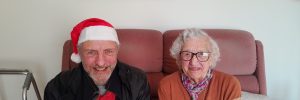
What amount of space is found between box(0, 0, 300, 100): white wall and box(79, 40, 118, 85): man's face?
625 mm

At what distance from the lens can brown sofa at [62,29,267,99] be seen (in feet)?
6.32

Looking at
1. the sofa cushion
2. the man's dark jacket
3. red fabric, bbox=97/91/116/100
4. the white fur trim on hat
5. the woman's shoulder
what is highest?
the white fur trim on hat

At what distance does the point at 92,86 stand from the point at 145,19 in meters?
0.75

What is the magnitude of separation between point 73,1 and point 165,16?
26.2 inches

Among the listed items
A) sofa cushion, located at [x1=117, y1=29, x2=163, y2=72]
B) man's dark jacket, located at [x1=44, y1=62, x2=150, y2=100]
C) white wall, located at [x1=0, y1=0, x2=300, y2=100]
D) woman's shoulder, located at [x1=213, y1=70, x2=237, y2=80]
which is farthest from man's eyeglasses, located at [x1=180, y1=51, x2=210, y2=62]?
white wall, located at [x1=0, y1=0, x2=300, y2=100]

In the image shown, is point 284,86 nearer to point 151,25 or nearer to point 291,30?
point 291,30

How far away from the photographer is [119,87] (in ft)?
5.57

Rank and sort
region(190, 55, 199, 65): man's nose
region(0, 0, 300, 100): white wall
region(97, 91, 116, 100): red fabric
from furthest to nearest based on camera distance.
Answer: region(0, 0, 300, 100): white wall → region(97, 91, 116, 100): red fabric → region(190, 55, 199, 65): man's nose

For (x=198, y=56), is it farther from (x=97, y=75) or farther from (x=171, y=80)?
(x=97, y=75)

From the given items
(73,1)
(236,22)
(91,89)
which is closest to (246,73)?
(236,22)

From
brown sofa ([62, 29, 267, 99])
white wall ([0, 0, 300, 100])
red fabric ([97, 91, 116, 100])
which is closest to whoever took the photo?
red fabric ([97, 91, 116, 100])

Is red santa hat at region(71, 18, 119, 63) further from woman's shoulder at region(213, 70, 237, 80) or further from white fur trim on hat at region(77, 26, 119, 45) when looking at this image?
woman's shoulder at region(213, 70, 237, 80)

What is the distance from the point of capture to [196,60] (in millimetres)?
1562

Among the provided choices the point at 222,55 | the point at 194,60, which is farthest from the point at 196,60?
the point at 222,55
